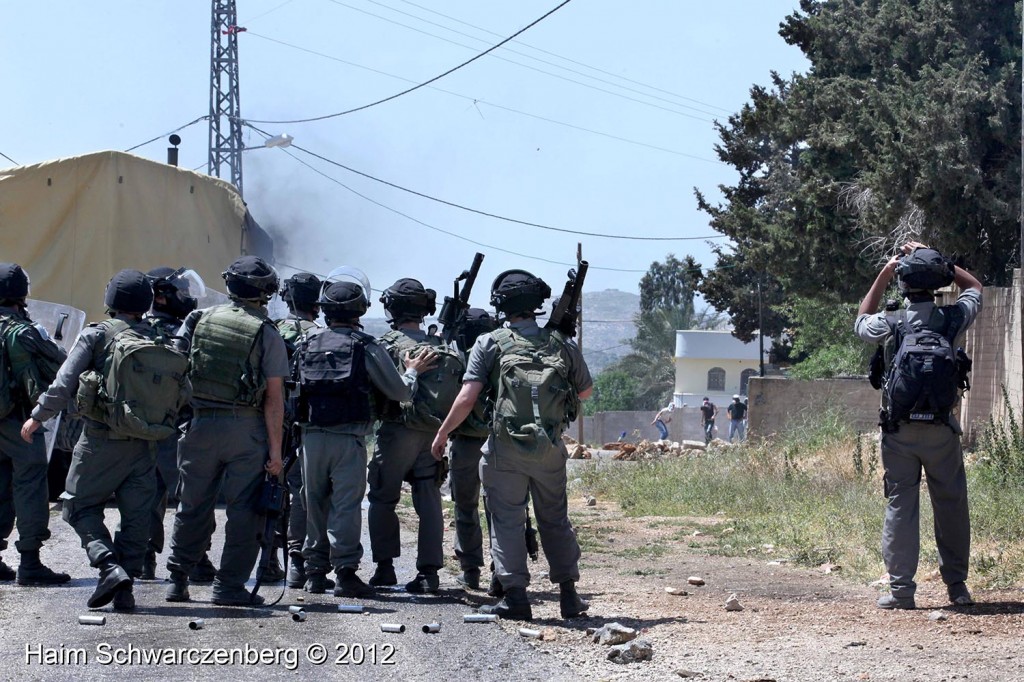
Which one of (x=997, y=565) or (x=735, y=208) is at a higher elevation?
(x=735, y=208)

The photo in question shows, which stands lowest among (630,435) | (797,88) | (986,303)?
(630,435)

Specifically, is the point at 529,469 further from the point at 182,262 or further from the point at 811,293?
the point at 811,293

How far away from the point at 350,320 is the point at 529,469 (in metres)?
1.54

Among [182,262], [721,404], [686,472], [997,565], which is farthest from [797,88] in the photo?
[721,404]

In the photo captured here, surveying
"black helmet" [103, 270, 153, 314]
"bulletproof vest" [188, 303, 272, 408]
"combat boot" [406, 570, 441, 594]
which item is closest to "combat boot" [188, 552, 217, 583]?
"combat boot" [406, 570, 441, 594]

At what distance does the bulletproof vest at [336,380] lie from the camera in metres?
6.86

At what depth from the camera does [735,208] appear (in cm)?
2672

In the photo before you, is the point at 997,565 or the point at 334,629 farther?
the point at 997,565

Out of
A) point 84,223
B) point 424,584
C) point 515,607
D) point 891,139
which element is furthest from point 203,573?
point 891,139

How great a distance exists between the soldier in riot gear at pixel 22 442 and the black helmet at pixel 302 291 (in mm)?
1484

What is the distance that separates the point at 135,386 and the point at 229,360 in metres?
0.57

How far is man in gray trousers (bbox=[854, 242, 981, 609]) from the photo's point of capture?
6691mm

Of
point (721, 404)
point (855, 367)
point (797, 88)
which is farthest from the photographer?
point (721, 404)

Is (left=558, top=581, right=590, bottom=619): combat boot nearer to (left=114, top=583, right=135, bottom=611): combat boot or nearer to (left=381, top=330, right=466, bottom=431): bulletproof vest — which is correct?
(left=381, top=330, right=466, bottom=431): bulletproof vest
